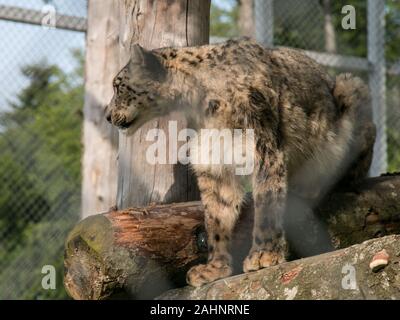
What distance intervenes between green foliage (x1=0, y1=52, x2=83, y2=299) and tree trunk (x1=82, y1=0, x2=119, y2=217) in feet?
4.01

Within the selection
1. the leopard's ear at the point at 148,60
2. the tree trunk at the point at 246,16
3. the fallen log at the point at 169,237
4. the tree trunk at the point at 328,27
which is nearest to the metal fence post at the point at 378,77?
the tree trunk at the point at 328,27

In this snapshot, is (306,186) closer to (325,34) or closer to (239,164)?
(239,164)

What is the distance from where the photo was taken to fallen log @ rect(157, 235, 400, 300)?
2.66 m

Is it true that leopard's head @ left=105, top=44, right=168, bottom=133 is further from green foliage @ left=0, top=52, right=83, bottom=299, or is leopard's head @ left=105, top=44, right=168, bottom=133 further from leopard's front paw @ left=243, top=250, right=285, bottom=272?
green foliage @ left=0, top=52, right=83, bottom=299

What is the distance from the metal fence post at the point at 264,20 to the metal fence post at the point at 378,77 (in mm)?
936

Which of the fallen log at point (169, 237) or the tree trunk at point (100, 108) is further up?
the tree trunk at point (100, 108)

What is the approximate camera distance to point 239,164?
145 inches

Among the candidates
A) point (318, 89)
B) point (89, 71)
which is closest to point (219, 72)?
point (318, 89)

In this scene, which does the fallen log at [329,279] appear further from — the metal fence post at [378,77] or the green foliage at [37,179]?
the green foliage at [37,179]

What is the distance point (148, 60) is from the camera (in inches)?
146

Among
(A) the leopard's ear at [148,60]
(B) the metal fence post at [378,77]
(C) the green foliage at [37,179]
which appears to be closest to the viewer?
(A) the leopard's ear at [148,60]

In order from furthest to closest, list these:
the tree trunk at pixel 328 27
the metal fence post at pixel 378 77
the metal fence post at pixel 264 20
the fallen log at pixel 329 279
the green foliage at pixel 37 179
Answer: the green foliage at pixel 37 179 → the tree trunk at pixel 328 27 → the metal fence post at pixel 378 77 → the metal fence post at pixel 264 20 → the fallen log at pixel 329 279

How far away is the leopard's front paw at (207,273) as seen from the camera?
11.5ft
